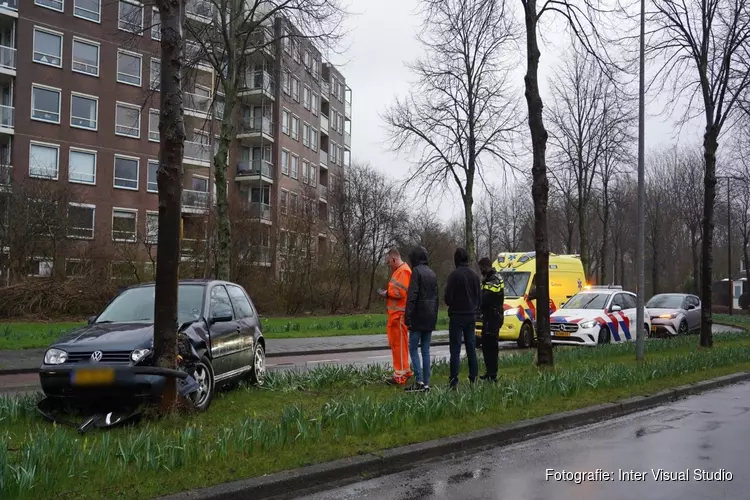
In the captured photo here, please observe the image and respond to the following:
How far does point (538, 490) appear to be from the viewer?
16.2 feet

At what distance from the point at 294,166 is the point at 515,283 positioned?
36778 mm

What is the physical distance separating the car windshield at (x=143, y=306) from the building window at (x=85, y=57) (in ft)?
109

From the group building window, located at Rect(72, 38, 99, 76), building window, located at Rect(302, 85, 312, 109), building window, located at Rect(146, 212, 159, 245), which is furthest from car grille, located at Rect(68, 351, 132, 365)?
building window, located at Rect(302, 85, 312, 109)

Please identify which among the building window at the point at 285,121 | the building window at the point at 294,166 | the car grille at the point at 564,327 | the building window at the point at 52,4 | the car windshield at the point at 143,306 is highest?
the building window at the point at 52,4

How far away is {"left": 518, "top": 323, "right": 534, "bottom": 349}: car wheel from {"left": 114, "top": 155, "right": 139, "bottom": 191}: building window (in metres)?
29.3

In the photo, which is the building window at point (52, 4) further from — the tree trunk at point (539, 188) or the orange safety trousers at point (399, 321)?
the orange safety trousers at point (399, 321)

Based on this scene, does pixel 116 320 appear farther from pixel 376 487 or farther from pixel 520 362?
pixel 520 362

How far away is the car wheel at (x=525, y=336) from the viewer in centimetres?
1752

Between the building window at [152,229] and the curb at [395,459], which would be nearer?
the curb at [395,459]

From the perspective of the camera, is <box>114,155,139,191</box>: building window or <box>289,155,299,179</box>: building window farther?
<box>289,155,299,179</box>: building window

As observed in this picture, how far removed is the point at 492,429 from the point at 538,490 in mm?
1615

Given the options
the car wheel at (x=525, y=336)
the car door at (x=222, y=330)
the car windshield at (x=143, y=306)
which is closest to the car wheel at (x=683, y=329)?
the car wheel at (x=525, y=336)

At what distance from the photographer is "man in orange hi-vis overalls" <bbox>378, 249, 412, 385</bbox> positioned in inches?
352

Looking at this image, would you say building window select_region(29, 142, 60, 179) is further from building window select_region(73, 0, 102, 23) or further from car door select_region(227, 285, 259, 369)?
car door select_region(227, 285, 259, 369)
